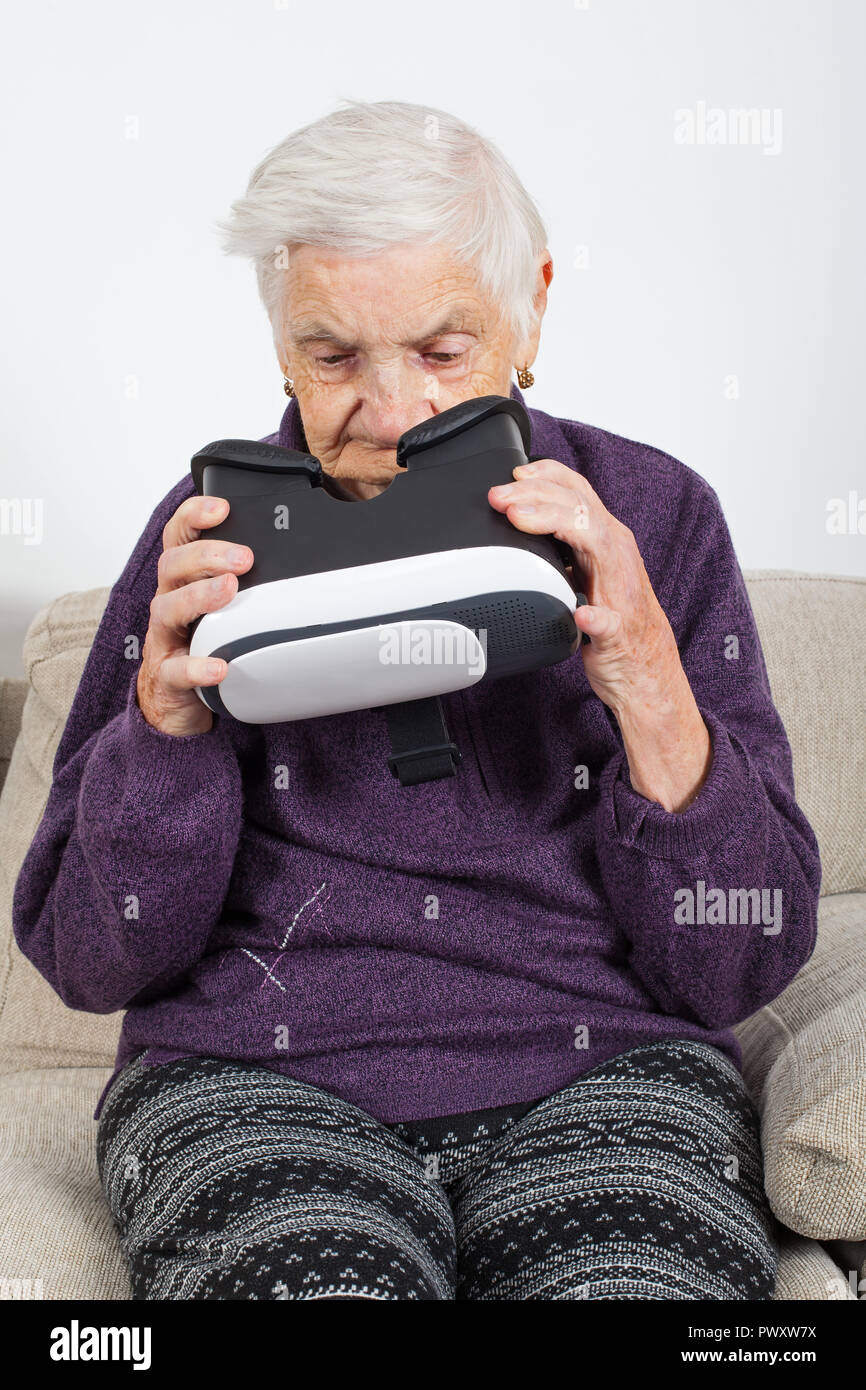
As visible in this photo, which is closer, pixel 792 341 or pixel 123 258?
pixel 123 258

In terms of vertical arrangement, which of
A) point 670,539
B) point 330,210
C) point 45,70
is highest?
point 45,70

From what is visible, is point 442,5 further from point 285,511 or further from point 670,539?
point 285,511

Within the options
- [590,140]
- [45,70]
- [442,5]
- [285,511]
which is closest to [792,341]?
[590,140]

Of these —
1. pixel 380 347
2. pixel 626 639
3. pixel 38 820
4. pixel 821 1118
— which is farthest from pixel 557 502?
pixel 38 820

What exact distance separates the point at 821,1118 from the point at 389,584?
51 centimetres

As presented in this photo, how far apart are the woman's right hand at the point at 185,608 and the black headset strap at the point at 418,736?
0.51 feet

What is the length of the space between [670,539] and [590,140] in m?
0.99

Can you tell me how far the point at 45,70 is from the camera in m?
1.77

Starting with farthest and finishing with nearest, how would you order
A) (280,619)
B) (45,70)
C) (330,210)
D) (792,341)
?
(792,341) → (45,70) → (330,210) → (280,619)

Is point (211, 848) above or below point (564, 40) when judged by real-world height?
below

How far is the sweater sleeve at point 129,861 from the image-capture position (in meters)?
0.99

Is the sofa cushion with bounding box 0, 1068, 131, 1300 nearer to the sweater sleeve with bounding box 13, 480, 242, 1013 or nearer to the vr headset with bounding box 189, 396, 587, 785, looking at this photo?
the sweater sleeve with bounding box 13, 480, 242, 1013

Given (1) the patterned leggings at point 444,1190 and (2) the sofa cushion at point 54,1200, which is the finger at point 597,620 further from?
(2) the sofa cushion at point 54,1200

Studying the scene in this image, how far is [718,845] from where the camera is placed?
971 millimetres
